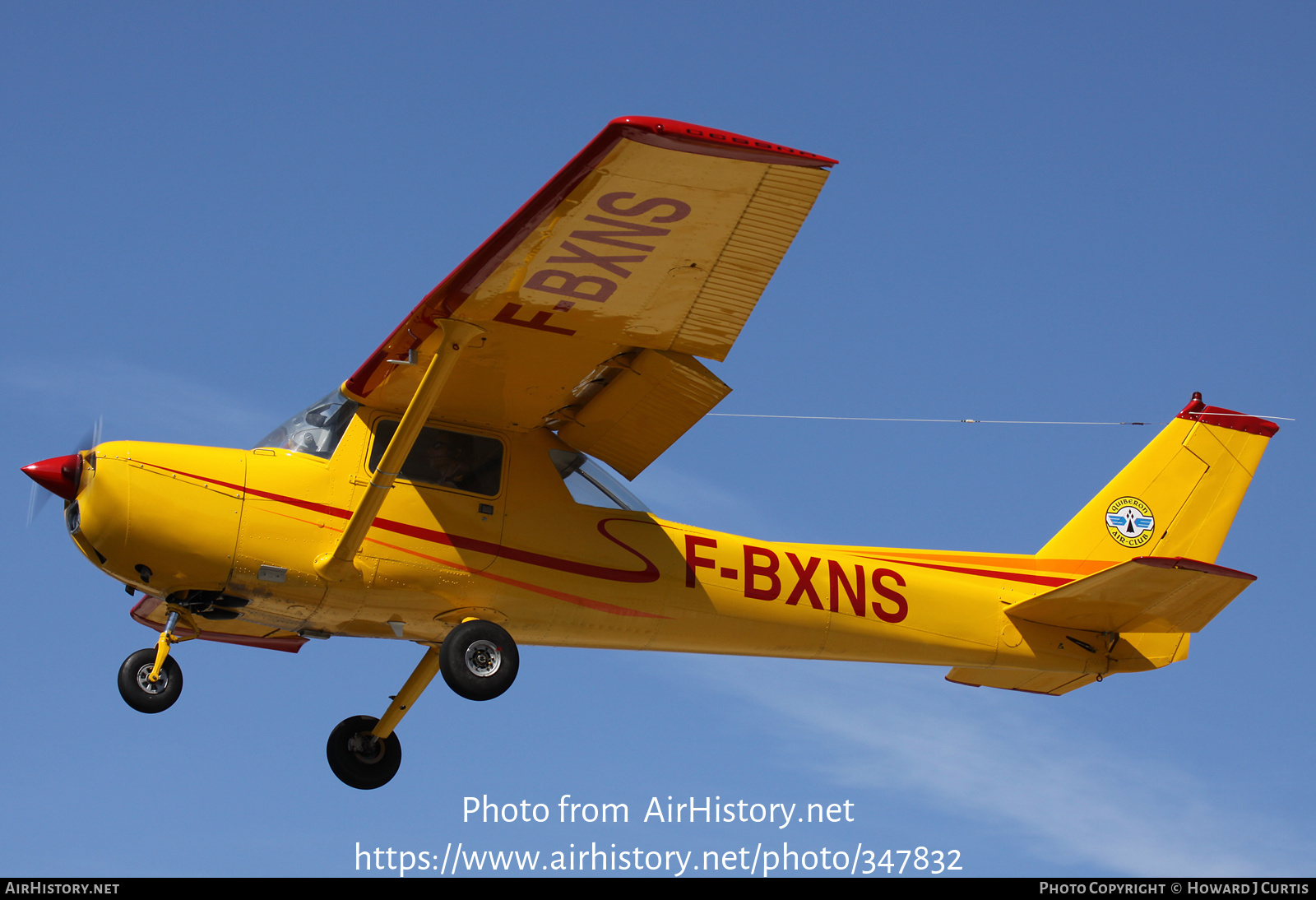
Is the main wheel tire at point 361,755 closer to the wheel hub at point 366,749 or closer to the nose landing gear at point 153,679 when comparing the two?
the wheel hub at point 366,749

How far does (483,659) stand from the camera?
10.7m

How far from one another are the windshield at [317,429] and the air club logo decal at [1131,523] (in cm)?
722

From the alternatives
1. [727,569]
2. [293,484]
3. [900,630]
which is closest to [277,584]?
[293,484]

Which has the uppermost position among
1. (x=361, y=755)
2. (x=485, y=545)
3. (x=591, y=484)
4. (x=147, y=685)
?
(x=591, y=484)

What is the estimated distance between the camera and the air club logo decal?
14062 millimetres

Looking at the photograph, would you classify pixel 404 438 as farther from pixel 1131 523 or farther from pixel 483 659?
pixel 1131 523

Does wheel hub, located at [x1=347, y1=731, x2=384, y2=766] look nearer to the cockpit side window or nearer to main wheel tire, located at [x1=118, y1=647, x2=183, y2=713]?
main wheel tire, located at [x1=118, y1=647, x2=183, y2=713]

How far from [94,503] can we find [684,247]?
423cm

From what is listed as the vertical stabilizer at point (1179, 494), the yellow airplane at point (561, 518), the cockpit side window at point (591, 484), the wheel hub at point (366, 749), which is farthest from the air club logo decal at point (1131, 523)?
the wheel hub at point (366, 749)

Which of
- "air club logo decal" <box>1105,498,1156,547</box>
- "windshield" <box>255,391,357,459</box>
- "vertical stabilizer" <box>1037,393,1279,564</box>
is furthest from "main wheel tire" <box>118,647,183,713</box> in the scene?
"air club logo decal" <box>1105,498,1156,547</box>

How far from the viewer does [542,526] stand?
36.7 feet

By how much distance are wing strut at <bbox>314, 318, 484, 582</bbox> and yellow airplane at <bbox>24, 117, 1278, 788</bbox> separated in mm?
21

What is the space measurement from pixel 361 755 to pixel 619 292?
4.57 meters

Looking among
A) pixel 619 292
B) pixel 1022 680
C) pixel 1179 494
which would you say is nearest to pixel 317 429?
pixel 619 292
